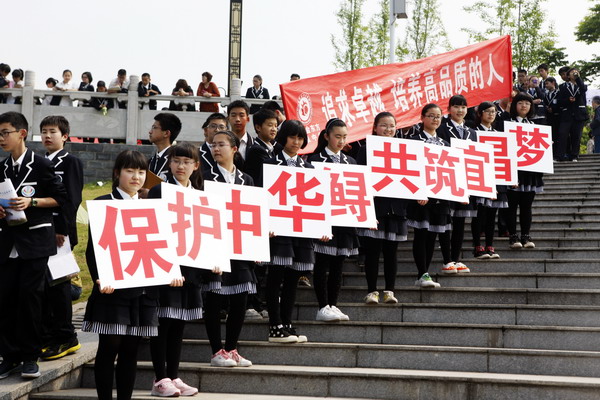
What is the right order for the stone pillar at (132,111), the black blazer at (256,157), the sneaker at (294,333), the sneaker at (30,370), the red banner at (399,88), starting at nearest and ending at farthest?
the sneaker at (30,370) < the sneaker at (294,333) < the black blazer at (256,157) < the red banner at (399,88) < the stone pillar at (132,111)

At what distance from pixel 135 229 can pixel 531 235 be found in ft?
20.1

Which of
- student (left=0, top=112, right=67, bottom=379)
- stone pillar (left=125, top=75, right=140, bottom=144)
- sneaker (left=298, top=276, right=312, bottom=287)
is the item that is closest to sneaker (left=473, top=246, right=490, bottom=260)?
sneaker (left=298, top=276, right=312, bottom=287)

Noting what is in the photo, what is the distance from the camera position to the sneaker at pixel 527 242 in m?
9.45

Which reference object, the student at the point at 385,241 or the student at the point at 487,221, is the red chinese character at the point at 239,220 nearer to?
the student at the point at 385,241

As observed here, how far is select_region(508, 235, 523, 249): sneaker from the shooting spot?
945 cm

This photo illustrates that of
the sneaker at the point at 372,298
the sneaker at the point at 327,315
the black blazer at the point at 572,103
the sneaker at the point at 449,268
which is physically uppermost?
the black blazer at the point at 572,103

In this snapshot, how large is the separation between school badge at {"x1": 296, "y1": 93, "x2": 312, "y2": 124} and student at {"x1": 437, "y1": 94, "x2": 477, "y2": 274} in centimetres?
172

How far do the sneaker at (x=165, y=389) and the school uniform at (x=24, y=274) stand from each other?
93cm

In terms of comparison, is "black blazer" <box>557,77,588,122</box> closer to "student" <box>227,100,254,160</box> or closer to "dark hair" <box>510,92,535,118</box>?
"dark hair" <box>510,92,535,118</box>

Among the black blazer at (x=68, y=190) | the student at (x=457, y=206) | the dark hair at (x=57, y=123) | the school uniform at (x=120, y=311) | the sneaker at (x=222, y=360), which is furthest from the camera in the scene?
the student at (x=457, y=206)

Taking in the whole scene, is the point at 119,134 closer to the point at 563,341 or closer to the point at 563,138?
the point at 563,138

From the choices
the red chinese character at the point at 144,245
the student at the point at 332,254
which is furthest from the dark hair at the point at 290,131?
the red chinese character at the point at 144,245

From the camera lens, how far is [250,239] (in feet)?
21.6

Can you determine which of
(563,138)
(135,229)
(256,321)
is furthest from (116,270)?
(563,138)
